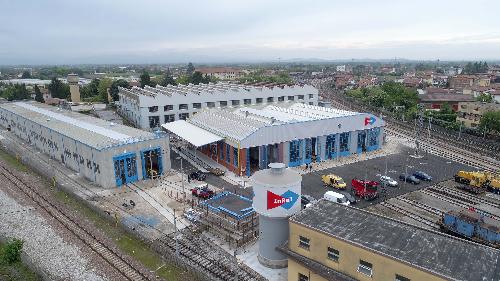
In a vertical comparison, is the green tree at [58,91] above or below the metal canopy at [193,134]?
above

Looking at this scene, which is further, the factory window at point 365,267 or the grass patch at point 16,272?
the grass patch at point 16,272

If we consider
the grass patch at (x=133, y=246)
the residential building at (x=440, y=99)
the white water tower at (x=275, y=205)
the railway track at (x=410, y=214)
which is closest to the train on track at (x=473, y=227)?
the railway track at (x=410, y=214)

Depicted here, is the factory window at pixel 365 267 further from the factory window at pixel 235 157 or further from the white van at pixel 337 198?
the factory window at pixel 235 157

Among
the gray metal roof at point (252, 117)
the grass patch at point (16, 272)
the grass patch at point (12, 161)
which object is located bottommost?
the grass patch at point (16, 272)

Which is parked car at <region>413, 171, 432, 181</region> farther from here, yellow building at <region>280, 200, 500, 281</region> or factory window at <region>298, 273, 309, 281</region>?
factory window at <region>298, 273, 309, 281</region>

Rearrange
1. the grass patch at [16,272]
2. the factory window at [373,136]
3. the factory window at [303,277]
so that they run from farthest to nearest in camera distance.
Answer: the factory window at [373,136] < the grass patch at [16,272] < the factory window at [303,277]

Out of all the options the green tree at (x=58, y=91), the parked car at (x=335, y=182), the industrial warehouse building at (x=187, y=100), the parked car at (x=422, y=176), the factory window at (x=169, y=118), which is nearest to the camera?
the parked car at (x=335, y=182)

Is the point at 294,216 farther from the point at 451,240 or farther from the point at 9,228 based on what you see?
the point at 9,228
